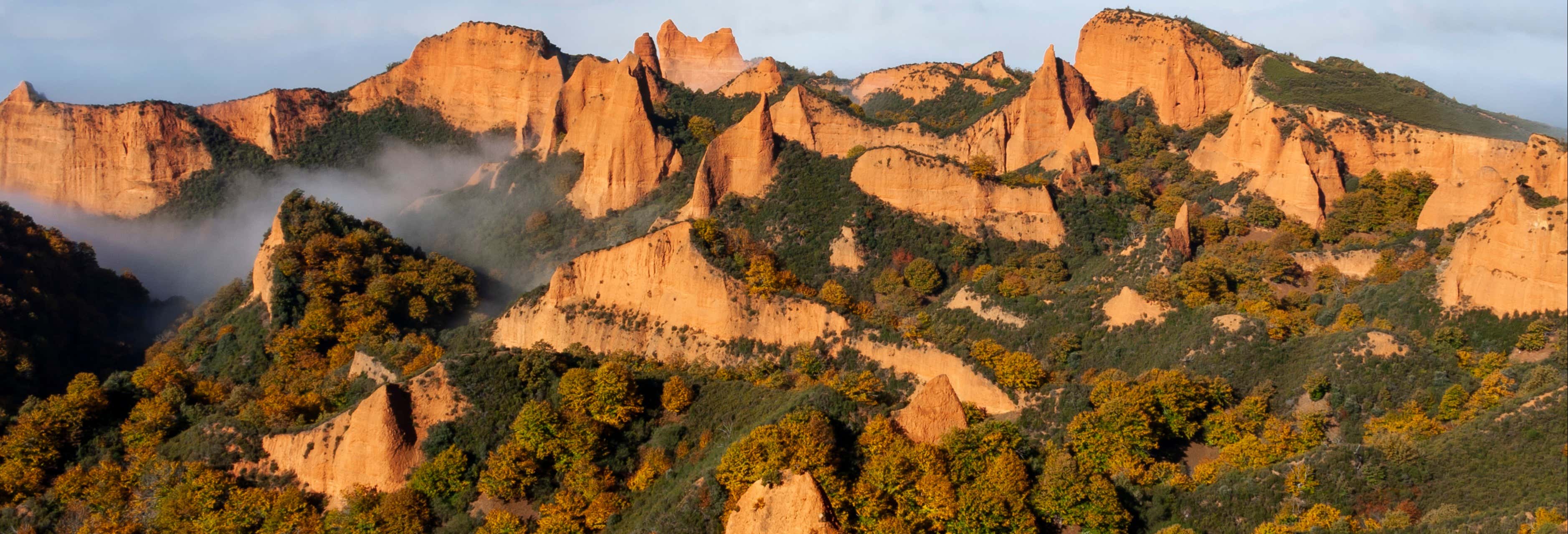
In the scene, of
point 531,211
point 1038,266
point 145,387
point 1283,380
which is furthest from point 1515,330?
point 145,387

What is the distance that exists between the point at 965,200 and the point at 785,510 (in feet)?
80.1

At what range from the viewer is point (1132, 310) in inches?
1606

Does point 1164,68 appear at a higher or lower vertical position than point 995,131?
higher

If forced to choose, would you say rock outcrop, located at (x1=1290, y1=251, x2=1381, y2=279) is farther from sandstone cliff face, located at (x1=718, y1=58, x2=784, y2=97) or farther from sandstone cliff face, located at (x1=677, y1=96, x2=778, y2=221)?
sandstone cliff face, located at (x1=718, y1=58, x2=784, y2=97)

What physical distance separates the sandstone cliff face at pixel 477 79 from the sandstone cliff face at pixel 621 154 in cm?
1093

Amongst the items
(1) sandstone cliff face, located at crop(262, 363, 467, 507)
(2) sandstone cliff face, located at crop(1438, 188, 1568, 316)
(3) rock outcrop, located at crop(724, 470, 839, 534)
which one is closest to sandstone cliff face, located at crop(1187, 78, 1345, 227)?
(2) sandstone cliff face, located at crop(1438, 188, 1568, 316)

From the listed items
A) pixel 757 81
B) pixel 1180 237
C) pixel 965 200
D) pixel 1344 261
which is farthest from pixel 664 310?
pixel 757 81

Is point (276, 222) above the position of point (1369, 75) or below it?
below

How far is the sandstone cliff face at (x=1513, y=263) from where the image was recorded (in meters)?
37.0

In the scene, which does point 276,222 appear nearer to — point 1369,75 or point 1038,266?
point 1038,266

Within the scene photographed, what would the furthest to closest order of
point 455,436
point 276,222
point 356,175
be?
point 356,175 → point 276,222 → point 455,436

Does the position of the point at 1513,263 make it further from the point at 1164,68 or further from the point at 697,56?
the point at 697,56

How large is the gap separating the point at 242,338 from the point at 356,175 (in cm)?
2191

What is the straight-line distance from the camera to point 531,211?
56750 mm
